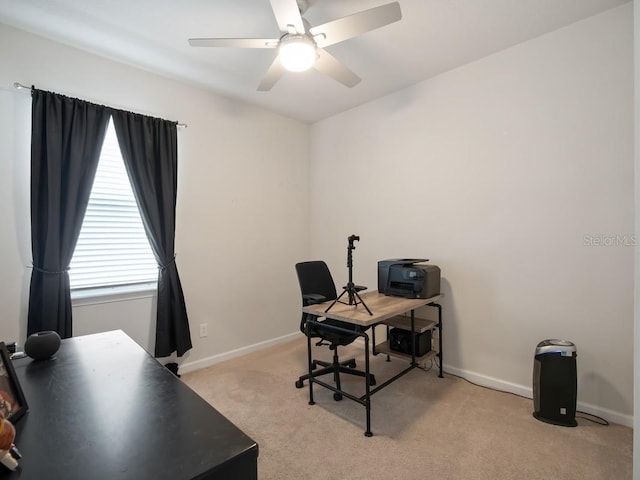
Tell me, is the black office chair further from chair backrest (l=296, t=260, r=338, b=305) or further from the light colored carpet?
the light colored carpet

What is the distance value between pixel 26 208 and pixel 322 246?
271 centimetres

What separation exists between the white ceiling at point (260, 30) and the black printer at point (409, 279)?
1.69 metres

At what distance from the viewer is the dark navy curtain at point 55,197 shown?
213 cm

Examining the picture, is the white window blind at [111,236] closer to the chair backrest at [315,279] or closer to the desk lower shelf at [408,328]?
the chair backrest at [315,279]

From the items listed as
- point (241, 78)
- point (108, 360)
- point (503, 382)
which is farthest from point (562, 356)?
point (241, 78)

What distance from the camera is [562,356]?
2.02 metres

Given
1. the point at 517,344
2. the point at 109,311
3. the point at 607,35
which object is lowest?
the point at 517,344

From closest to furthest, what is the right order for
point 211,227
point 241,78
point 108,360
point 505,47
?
1. point 108,360
2. point 505,47
3. point 241,78
4. point 211,227

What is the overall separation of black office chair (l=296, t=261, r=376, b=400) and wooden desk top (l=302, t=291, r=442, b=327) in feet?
0.51

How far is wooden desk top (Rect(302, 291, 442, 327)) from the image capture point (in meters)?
1.97

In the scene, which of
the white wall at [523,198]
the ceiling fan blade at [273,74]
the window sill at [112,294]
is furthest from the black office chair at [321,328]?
the ceiling fan blade at [273,74]

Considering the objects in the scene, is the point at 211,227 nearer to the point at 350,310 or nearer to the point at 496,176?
the point at 350,310

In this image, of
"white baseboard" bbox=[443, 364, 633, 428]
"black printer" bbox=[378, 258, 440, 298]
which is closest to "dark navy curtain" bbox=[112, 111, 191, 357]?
"black printer" bbox=[378, 258, 440, 298]

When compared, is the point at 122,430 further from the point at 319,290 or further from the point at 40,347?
the point at 319,290
